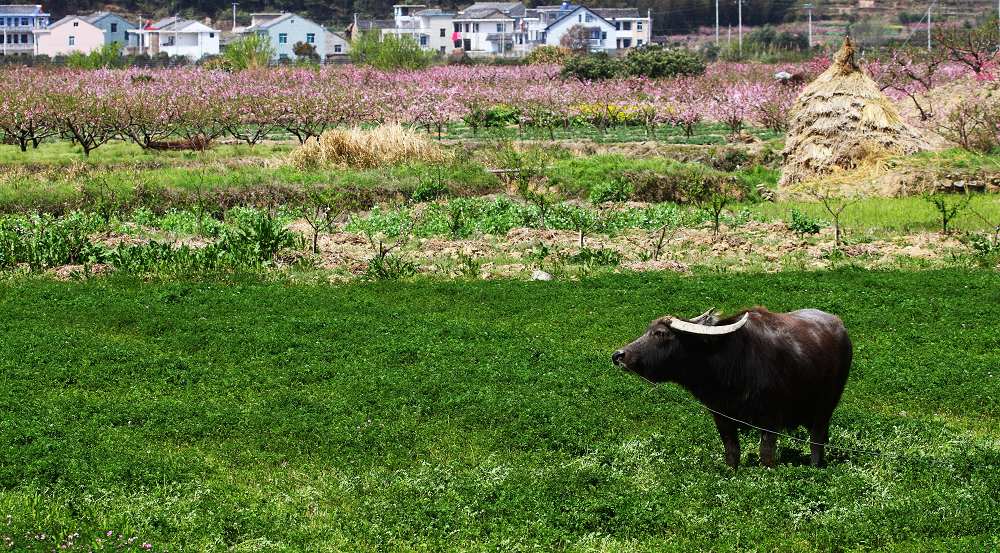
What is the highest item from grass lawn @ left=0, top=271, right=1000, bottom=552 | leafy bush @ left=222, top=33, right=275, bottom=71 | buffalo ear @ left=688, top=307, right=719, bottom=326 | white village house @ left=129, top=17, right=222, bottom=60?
white village house @ left=129, top=17, right=222, bottom=60

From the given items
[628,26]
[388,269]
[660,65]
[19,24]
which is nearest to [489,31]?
[628,26]

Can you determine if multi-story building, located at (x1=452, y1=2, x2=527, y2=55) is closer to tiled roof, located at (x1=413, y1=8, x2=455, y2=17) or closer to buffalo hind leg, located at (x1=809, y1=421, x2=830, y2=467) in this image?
tiled roof, located at (x1=413, y1=8, x2=455, y2=17)

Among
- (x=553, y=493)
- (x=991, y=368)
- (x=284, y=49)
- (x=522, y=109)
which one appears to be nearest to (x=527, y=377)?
(x=553, y=493)

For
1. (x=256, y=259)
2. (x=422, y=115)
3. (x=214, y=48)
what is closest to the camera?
(x=256, y=259)

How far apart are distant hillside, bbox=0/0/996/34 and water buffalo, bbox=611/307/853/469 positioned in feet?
388

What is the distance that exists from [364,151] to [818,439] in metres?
20.2

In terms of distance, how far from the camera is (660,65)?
59.0m

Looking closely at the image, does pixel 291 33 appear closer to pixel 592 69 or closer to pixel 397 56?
pixel 397 56

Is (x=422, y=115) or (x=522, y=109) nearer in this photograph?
(x=422, y=115)

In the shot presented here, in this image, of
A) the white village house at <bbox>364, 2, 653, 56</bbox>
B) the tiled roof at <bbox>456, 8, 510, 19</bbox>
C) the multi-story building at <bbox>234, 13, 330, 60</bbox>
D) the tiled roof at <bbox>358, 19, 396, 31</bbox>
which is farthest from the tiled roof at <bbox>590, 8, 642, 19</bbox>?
the multi-story building at <bbox>234, 13, 330, 60</bbox>

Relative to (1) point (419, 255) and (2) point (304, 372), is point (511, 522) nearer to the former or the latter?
(2) point (304, 372)

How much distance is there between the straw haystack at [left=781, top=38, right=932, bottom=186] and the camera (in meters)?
26.8

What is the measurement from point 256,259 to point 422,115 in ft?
77.3

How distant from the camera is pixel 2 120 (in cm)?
3466
